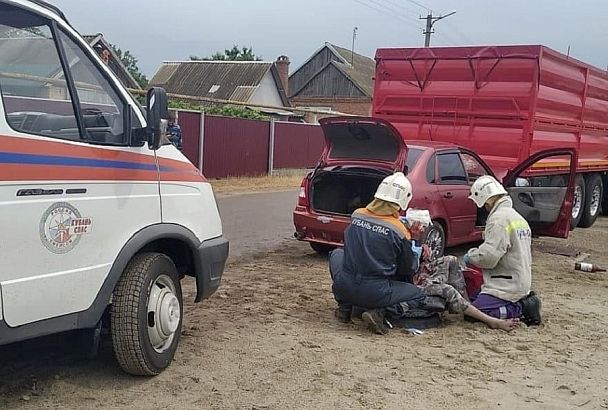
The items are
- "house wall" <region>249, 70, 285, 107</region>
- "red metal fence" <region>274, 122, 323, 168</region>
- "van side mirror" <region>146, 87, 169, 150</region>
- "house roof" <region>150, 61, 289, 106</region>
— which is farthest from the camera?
"house roof" <region>150, 61, 289, 106</region>

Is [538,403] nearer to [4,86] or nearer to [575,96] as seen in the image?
[4,86]

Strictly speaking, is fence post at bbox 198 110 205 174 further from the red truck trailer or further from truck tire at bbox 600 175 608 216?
truck tire at bbox 600 175 608 216

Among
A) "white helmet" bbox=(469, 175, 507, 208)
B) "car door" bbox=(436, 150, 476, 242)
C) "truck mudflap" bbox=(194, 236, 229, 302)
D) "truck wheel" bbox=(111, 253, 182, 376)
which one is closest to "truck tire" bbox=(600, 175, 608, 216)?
"car door" bbox=(436, 150, 476, 242)

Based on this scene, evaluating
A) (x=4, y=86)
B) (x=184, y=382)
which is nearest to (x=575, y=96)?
(x=184, y=382)

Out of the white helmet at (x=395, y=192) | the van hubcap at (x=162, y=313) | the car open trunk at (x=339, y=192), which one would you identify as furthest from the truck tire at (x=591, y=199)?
the van hubcap at (x=162, y=313)

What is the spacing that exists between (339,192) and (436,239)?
1.36m

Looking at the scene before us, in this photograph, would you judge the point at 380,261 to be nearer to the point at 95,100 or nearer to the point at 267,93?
the point at 95,100

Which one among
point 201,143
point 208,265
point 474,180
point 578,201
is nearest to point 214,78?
point 201,143

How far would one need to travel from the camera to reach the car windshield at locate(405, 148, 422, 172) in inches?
341

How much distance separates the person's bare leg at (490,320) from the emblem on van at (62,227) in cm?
346

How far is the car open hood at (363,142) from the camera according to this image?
850cm

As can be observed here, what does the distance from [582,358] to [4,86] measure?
14.8 ft

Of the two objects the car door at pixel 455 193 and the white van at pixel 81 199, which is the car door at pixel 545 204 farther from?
the white van at pixel 81 199

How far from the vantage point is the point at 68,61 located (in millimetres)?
4219
